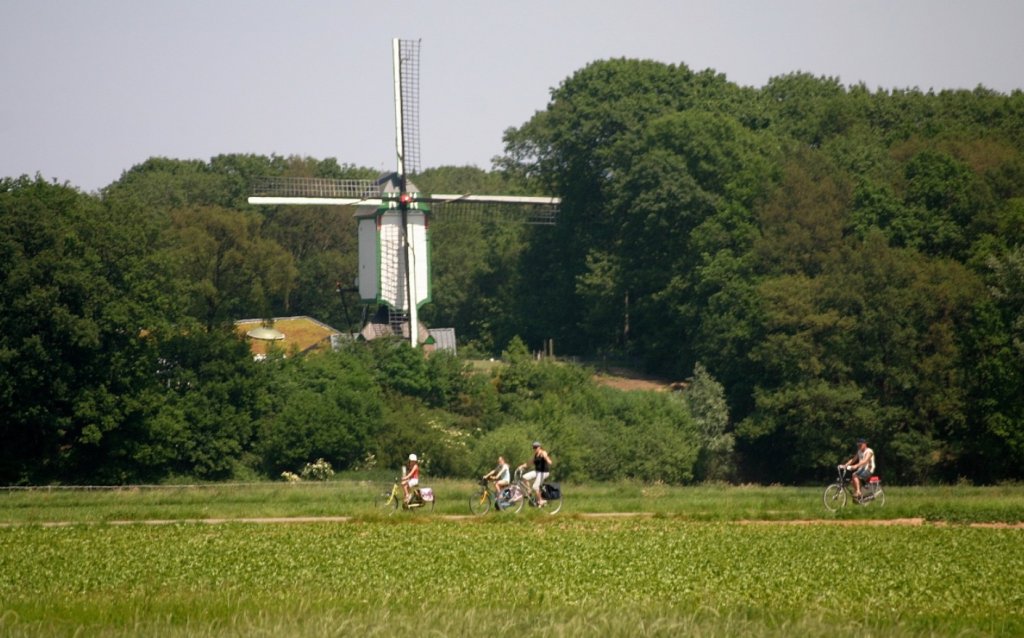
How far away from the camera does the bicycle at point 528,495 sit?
3312 centimetres

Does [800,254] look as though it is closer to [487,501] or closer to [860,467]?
[860,467]

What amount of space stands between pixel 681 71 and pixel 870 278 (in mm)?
31549

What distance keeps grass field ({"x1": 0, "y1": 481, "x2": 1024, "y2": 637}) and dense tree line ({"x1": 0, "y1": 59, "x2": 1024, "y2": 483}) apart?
53.5 ft

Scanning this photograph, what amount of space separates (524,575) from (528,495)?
12.1m

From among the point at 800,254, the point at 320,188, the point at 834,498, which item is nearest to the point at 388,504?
the point at 834,498

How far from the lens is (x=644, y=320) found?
73875 mm

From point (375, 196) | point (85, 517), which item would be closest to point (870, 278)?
point (375, 196)

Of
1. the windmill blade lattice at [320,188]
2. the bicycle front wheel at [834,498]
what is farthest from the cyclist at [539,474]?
the windmill blade lattice at [320,188]

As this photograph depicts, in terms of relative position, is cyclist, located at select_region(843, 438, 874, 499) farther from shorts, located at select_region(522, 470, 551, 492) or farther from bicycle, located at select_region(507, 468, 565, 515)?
shorts, located at select_region(522, 470, 551, 492)

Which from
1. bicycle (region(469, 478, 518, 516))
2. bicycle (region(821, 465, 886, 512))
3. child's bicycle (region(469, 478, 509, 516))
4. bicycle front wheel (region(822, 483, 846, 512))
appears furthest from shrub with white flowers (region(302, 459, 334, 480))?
bicycle front wheel (region(822, 483, 846, 512))

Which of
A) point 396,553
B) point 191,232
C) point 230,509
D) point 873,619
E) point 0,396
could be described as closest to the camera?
point 873,619

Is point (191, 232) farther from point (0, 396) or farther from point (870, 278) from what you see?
point (870, 278)

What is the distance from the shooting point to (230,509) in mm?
35062

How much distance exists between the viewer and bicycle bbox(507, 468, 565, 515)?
33.1 m
